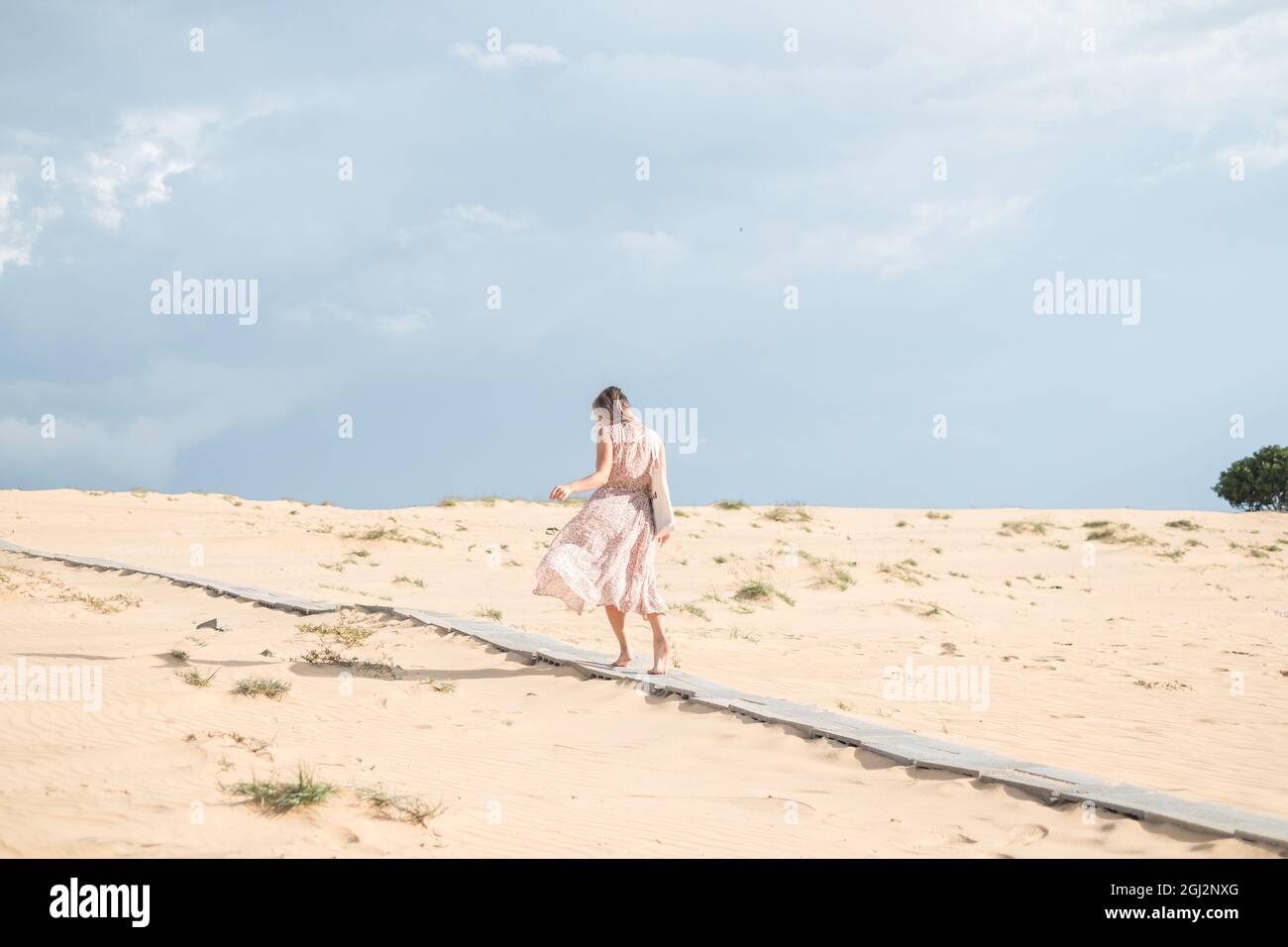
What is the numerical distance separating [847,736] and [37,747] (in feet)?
15.6

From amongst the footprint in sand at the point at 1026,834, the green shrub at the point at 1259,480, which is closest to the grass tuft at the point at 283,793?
the footprint in sand at the point at 1026,834

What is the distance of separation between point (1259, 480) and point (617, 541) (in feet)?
141

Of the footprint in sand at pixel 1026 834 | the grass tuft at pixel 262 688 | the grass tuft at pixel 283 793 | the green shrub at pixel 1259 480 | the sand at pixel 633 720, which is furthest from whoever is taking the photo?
the green shrub at pixel 1259 480

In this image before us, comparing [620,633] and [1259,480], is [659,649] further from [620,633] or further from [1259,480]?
[1259,480]

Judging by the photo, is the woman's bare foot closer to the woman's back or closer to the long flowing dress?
the long flowing dress

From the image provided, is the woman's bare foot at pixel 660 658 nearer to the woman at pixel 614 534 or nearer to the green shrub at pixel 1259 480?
the woman at pixel 614 534

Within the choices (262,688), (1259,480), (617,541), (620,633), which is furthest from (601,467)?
(1259,480)

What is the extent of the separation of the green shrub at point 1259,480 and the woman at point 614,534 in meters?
42.6

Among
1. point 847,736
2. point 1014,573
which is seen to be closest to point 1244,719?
point 847,736

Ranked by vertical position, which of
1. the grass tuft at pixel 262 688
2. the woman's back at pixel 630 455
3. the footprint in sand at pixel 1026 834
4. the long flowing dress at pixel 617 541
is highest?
the woman's back at pixel 630 455

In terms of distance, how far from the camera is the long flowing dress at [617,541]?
8367 mm

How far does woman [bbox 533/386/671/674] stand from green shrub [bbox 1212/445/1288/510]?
4255 cm

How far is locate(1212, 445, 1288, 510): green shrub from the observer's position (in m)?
43.2
